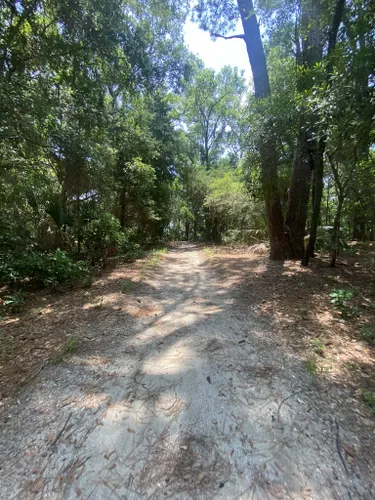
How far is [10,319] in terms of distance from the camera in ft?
12.2

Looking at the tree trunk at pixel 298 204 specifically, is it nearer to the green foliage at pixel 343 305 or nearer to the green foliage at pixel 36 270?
the green foliage at pixel 343 305

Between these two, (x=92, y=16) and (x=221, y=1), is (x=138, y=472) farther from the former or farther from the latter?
(x=221, y=1)

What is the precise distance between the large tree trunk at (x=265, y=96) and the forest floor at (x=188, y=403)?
10.9 ft

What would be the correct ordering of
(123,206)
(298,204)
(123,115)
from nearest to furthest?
(298,204) → (123,115) → (123,206)

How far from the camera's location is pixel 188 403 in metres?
1.93

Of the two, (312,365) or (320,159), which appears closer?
(312,365)

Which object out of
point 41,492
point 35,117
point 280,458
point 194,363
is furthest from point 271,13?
point 41,492

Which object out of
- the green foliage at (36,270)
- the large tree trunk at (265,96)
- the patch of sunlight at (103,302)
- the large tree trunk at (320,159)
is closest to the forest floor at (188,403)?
the patch of sunlight at (103,302)

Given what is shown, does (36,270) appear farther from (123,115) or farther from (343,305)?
(123,115)

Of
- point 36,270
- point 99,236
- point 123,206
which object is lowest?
point 36,270

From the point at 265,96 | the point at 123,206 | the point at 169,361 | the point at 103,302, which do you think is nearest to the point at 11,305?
the point at 103,302

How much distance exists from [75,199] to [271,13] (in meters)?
7.34

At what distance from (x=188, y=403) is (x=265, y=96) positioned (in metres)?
7.20

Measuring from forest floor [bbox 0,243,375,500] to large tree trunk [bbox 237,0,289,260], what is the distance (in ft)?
10.9
